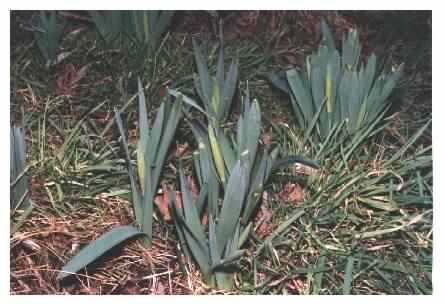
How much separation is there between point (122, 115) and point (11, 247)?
0.56 m

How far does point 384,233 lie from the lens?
1.61m

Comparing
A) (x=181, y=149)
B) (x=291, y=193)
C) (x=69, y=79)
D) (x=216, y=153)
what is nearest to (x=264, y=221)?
(x=291, y=193)

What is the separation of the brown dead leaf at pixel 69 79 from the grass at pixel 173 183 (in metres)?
0.02

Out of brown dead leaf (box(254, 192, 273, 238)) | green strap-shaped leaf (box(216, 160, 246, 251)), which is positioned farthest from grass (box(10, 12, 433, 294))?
green strap-shaped leaf (box(216, 160, 246, 251))

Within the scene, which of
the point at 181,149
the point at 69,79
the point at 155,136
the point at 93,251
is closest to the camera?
the point at 93,251

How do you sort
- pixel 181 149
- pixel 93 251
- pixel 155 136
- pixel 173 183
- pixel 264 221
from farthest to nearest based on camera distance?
pixel 181 149 → pixel 173 183 → pixel 264 221 → pixel 155 136 → pixel 93 251

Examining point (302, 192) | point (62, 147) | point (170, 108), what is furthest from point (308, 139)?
point (62, 147)

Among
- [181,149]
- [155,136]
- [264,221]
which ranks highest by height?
[155,136]

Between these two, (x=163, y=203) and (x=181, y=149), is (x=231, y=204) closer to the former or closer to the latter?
(x=163, y=203)

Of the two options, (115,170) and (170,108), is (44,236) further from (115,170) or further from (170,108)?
(170,108)

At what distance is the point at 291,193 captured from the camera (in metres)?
1.74

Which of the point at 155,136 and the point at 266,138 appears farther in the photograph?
the point at 266,138

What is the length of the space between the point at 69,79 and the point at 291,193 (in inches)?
34.6

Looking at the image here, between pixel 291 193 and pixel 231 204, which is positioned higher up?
pixel 231 204
